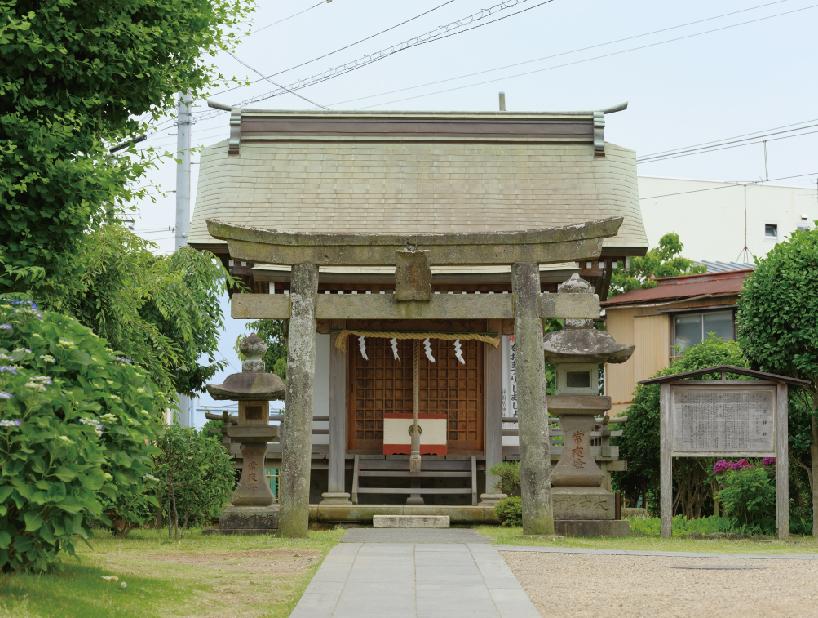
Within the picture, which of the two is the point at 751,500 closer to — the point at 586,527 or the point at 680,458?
the point at 586,527

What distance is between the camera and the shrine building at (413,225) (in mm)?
15617

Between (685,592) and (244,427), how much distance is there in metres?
7.46

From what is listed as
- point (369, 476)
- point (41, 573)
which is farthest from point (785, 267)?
point (41, 573)

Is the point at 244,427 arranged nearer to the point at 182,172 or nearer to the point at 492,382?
the point at 492,382

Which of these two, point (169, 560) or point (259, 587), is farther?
point (169, 560)

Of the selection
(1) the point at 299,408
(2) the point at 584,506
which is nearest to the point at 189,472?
(1) the point at 299,408

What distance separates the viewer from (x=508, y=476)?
14547 mm

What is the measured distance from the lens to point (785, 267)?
42.2 feet

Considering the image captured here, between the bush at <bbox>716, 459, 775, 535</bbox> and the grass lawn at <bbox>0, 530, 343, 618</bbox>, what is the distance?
6351 millimetres

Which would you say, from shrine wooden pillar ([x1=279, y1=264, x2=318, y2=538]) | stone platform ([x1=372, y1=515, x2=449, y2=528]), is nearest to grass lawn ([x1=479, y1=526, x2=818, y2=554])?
stone platform ([x1=372, y1=515, x2=449, y2=528])

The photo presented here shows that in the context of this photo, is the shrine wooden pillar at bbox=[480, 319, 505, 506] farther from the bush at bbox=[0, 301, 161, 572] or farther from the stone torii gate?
the bush at bbox=[0, 301, 161, 572]

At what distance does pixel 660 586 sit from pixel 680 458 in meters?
10.6

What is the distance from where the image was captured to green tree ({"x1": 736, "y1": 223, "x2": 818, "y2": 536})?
12547mm

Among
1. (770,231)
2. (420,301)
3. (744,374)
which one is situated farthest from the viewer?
(770,231)
